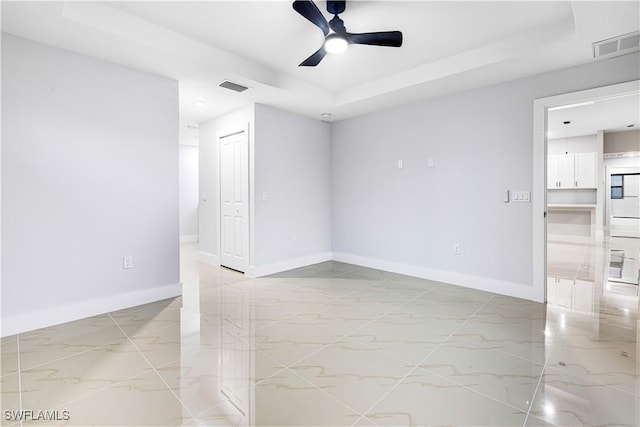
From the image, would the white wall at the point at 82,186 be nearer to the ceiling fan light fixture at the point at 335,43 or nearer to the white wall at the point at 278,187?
the white wall at the point at 278,187

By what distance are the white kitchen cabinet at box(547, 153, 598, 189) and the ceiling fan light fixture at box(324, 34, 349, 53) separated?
715 centimetres

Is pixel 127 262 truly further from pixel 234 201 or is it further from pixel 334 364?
pixel 334 364

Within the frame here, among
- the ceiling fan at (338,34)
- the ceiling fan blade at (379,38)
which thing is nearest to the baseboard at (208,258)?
the ceiling fan at (338,34)

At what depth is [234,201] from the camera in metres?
4.99

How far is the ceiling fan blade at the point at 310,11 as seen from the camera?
2.18 meters

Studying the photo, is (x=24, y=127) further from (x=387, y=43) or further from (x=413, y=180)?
(x=413, y=180)

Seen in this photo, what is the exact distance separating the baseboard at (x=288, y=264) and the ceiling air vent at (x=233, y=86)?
2438 millimetres

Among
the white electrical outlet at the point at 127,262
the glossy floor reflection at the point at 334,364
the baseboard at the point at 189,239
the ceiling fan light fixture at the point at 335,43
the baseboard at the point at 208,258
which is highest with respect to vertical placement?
the ceiling fan light fixture at the point at 335,43

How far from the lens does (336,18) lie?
8.34ft

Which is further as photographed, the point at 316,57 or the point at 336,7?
the point at 316,57

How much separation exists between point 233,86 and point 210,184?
2.17 meters

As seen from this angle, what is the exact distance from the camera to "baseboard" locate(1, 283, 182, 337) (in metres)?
2.67

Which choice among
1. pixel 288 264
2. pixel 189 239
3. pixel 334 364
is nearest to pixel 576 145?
pixel 288 264

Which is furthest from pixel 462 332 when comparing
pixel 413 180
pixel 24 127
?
pixel 24 127
